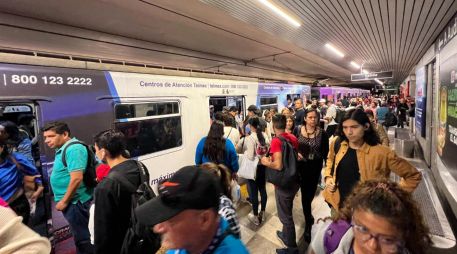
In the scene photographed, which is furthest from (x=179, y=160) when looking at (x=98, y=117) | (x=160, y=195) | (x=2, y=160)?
(x=160, y=195)

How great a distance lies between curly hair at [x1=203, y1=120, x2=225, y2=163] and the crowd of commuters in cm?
1

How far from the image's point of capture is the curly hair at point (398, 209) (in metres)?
1.07

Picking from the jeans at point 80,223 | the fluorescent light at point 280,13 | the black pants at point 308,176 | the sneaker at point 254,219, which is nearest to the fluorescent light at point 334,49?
the fluorescent light at point 280,13

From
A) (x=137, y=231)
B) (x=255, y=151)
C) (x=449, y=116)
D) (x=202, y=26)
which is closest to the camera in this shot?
(x=137, y=231)

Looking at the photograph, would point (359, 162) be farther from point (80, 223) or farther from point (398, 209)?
point (80, 223)

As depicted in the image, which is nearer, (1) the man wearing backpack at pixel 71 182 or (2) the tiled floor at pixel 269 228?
(1) the man wearing backpack at pixel 71 182

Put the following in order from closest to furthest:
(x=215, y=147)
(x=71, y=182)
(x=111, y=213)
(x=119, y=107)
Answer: (x=111, y=213)
(x=71, y=182)
(x=215, y=147)
(x=119, y=107)

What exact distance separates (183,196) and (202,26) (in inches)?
220

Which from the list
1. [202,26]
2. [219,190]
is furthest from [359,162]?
[202,26]

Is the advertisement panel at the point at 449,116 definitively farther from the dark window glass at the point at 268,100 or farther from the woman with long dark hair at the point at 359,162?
the dark window glass at the point at 268,100

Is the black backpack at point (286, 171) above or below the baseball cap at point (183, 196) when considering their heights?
below

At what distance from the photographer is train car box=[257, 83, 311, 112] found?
7.30m

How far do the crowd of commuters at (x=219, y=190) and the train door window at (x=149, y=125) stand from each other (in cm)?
95

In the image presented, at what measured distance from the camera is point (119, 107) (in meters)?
3.38
